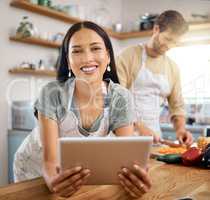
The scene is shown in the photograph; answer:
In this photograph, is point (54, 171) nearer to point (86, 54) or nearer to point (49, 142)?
point (49, 142)

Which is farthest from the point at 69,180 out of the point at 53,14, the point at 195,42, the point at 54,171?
the point at 53,14

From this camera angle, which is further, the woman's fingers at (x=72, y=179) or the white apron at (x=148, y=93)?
the white apron at (x=148, y=93)

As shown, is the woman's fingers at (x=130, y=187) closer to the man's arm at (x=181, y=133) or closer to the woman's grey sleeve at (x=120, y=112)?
the woman's grey sleeve at (x=120, y=112)

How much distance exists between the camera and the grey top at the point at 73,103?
87 cm

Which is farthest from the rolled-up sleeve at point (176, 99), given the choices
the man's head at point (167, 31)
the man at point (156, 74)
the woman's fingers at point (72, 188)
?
the woman's fingers at point (72, 188)

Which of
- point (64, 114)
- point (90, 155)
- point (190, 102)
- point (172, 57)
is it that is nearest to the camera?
point (90, 155)

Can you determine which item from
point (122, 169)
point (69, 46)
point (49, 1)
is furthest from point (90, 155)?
point (49, 1)

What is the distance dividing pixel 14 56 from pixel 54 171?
1.39 metres

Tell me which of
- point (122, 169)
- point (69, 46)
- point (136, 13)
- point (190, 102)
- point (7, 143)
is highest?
point (136, 13)

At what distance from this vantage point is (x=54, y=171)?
794 millimetres

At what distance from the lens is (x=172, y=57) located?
1.38m

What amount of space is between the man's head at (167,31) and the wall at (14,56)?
71cm

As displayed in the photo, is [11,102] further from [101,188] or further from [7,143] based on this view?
[101,188]

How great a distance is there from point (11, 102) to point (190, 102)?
3.70ft
